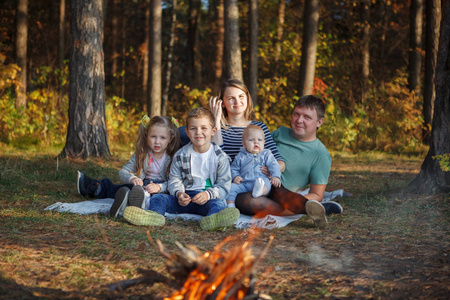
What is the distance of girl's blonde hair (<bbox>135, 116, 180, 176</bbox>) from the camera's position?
470cm

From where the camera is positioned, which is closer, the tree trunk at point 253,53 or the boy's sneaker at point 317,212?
the boy's sneaker at point 317,212

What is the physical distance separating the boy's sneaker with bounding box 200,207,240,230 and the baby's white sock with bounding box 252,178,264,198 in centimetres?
53

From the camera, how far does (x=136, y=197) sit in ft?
13.6

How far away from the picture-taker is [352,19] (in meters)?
17.1

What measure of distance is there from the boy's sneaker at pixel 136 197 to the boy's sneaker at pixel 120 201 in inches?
1.8

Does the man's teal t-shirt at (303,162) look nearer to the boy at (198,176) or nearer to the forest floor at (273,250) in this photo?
the forest floor at (273,250)

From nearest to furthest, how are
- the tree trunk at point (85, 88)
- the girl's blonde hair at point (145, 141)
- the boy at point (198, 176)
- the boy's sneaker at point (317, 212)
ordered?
1. the boy's sneaker at point (317, 212)
2. the boy at point (198, 176)
3. the girl's blonde hair at point (145, 141)
4. the tree trunk at point (85, 88)

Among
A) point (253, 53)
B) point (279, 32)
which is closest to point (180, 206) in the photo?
point (253, 53)

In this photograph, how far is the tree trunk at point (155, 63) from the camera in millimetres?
12297

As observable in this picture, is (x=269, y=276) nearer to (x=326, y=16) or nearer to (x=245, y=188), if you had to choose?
(x=245, y=188)

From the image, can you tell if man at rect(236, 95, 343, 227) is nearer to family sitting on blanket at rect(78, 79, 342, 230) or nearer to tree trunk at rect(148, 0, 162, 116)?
family sitting on blanket at rect(78, 79, 342, 230)

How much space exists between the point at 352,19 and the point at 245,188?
14.3 meters

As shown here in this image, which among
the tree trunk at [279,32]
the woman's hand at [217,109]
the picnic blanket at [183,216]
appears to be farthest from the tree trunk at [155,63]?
the picnic blanket at [183,216]

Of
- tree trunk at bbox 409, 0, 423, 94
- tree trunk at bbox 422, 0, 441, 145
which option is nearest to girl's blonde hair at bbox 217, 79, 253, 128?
tree trunk at bbox 422, 0, 441, 145
